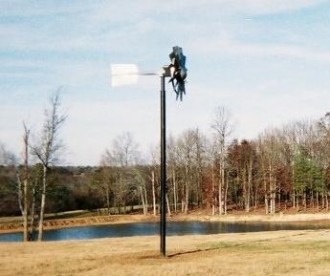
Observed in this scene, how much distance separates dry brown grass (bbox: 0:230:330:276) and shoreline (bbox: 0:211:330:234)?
4019cm

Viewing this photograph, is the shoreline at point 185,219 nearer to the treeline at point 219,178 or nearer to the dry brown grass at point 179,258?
the treeline at point 219,178

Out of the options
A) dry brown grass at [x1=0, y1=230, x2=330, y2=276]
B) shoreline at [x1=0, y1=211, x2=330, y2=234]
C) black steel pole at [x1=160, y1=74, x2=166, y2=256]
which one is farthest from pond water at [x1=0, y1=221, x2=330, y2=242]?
black steel pole at [x1=160, y1=74, x2=166, y2=256]

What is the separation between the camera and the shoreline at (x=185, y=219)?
60969 mm

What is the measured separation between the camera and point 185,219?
71.4m

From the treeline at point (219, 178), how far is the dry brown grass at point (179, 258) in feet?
153

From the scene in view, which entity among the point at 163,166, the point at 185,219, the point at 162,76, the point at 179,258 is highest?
the point at 162,76

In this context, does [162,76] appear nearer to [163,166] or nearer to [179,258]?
[163,166]

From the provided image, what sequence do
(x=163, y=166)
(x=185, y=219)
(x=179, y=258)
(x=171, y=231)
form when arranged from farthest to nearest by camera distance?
(x=185, y=219) → (x=171, y=231) → (x=163, y=166) → (x=179, y=258)

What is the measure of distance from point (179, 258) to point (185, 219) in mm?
56225

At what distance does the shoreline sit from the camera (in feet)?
200

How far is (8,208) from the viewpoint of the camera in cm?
7556

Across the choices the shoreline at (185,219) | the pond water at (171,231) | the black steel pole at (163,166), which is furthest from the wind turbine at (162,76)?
the shoreline at (185,219)

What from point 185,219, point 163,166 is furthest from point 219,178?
point 163,166

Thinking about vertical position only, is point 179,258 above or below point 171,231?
above
